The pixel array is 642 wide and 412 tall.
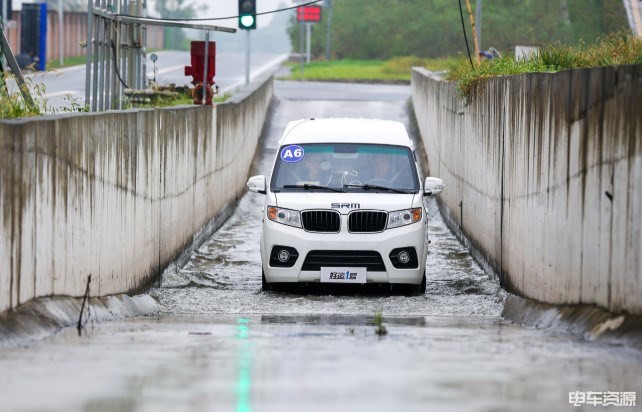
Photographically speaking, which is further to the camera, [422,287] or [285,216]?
[422,287]

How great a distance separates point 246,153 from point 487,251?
12.4 m

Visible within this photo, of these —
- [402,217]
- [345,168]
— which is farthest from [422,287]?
[345,168]

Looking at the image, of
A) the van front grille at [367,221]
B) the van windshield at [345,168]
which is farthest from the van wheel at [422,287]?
the van windshield at [345,168]

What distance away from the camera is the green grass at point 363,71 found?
187ft

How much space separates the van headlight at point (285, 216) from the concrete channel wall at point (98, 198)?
135 cm

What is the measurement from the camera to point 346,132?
17031 mm

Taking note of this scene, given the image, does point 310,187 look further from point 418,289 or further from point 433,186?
point 418,289

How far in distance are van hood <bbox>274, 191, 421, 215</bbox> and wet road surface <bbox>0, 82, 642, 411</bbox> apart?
4.06 ft

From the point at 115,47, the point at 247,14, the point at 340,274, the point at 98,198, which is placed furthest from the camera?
the point at 247,14

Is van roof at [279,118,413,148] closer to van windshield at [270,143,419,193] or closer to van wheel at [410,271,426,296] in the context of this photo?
van windshield at [270,143,419,193]

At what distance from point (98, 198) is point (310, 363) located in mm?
4541

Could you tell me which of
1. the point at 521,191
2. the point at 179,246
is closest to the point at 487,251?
the point at 521,191

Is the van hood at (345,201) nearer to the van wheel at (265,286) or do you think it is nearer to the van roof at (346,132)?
the van wheel at (265,286)

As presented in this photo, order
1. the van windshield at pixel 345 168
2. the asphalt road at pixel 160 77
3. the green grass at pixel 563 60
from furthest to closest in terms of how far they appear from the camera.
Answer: the asphalt road at pixel 160 77 < the van windshield at pixel 345 168 < the green grass at pixel 563 60
